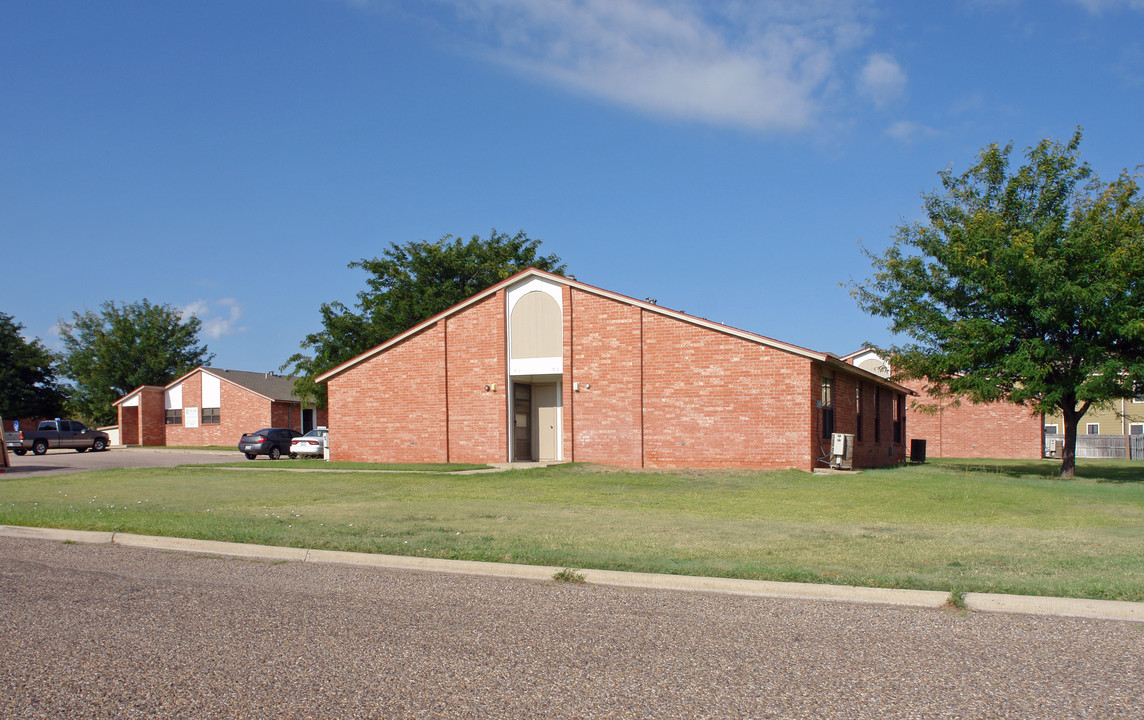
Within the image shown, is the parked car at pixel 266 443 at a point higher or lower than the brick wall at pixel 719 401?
lower

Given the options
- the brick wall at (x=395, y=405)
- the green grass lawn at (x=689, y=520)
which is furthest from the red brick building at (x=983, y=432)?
the brick wall at (x=395, y=405)

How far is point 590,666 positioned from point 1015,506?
12.5m

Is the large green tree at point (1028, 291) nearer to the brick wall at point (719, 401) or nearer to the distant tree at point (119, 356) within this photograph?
the brick wall at point (719, 401)

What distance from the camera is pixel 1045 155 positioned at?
23.8 metres

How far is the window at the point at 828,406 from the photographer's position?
25.1m

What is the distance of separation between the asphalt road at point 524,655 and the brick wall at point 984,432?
38126 mm

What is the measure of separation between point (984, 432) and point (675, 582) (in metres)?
40.3

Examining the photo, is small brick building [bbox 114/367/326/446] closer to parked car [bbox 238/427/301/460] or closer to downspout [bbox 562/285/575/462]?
parked car [bbox 238/427/301/460]

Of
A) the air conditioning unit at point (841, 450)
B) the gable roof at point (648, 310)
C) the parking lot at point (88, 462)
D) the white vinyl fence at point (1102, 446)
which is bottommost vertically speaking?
the white vinyl fence at point (1102, 446)

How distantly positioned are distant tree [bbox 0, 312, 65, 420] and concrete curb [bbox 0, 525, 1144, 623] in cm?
5734

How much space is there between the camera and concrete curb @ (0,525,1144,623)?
6.70 metres

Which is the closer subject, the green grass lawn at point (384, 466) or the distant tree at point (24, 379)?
the green grass lawn at point (384, 466)

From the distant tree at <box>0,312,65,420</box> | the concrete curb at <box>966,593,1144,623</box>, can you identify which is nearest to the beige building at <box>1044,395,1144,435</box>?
the concrete curb at <box>966,593,1144,623</box>

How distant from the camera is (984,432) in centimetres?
4269
